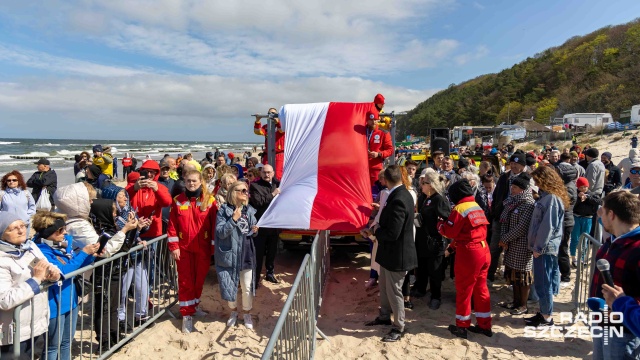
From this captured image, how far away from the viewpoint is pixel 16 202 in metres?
5.68

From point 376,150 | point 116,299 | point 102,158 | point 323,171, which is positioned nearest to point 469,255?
point 323,171

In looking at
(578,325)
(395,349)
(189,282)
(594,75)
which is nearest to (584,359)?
(578,325)

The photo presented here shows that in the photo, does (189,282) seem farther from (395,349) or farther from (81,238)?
(395,349)

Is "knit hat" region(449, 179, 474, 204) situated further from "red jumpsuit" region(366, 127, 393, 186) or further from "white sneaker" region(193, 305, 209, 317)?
"white sneaker" region(193, 305, 209, 317)

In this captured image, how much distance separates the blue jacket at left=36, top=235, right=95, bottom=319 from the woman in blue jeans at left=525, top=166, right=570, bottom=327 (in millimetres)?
4375

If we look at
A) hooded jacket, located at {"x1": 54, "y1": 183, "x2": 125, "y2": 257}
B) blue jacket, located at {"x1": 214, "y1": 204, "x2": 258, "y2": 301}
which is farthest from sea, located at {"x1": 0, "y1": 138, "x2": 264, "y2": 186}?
blue jacket, located at {"x1": 214, "y1": 204, "x2": 258, "y2": 301}

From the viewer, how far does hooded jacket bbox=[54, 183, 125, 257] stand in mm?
3336

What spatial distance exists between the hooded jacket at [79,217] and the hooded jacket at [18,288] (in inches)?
22.0

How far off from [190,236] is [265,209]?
123 cm

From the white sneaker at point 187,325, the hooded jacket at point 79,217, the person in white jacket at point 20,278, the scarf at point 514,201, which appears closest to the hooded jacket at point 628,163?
the scarf at point 514,201

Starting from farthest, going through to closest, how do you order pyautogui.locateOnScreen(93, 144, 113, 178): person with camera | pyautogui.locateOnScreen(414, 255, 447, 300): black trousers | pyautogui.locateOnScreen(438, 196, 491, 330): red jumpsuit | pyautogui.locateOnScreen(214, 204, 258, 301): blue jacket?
pyautogui.locateOnScreen(93, 144, 113, 178): person with camera → pyautogui.locateOnScreen(414, 255, 447, 300): black trousers → pyautogui.locateOnScreen(214, 204, 258, 301): blue jacket → pyautogui.locateOnScreen(438, 196, 491, 330): red jumpsuit

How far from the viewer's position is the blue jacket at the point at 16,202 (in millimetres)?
5591

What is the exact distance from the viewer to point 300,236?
5.82 metres

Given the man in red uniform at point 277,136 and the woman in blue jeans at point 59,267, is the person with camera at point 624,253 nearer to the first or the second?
the woman in blue jeans at point 59,267
